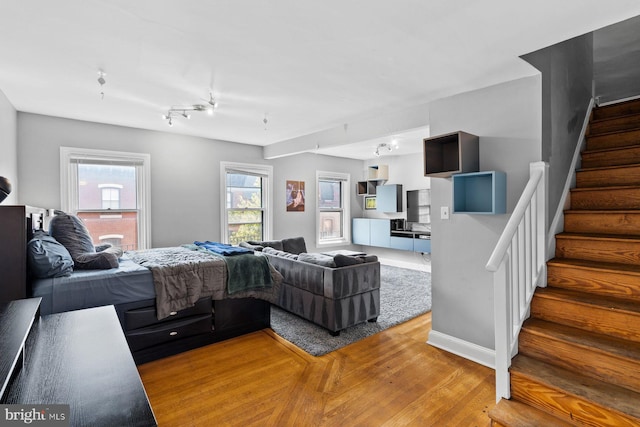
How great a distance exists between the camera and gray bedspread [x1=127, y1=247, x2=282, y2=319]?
2.83 metres

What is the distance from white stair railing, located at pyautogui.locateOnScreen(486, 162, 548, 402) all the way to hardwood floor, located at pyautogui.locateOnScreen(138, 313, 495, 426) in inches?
22.1

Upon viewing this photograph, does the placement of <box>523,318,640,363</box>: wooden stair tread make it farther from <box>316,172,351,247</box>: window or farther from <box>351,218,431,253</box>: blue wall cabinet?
<box>316,172,351,247</box>: window

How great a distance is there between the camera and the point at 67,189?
393 centimetres

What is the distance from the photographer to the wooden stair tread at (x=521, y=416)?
5.55 feet

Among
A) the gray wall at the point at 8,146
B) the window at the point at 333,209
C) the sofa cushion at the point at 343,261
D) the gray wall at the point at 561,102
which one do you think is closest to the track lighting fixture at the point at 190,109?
the gray wall at the point at 8,146

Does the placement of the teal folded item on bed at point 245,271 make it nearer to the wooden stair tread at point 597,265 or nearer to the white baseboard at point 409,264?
the wooden stair tread at point 597,265

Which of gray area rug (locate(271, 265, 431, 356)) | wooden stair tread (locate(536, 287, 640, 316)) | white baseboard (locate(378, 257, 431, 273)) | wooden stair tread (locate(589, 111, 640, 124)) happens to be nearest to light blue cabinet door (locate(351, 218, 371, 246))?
white baseboard (locate(378, 257, 431, 273))

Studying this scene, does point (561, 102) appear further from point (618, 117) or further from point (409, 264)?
point (409, 264)

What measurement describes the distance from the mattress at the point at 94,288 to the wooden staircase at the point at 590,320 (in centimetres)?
269

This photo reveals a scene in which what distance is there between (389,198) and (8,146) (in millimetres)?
5757

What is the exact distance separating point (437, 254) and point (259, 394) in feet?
6.50

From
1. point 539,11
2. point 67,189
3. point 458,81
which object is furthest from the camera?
point 67,189

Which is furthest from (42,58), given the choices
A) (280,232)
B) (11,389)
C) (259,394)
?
(280,232)

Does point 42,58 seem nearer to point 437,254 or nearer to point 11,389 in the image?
point 11,389
